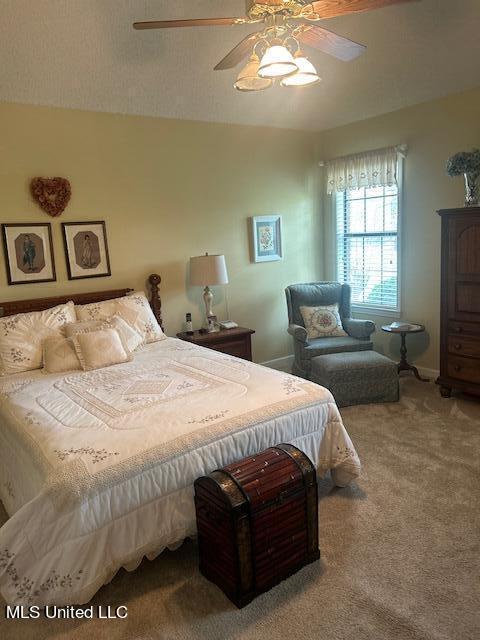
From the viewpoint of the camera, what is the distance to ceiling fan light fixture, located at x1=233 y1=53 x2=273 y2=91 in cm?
238

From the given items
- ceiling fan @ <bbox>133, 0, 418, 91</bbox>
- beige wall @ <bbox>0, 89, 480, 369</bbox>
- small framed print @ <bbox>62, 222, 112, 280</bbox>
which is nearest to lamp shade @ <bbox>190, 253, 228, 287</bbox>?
beige wall @ <bbox>0, 89, 480, 369</bbox>

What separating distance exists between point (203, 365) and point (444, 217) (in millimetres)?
2248

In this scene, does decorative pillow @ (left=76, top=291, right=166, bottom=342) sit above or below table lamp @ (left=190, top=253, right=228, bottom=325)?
below

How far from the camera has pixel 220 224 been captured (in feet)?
15.1

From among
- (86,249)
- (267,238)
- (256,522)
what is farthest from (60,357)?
(267,238)

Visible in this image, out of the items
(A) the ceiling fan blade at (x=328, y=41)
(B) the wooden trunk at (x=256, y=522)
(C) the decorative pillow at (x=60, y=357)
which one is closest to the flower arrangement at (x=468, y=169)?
(A) the ceiling fan blade at (x=328, y=41)

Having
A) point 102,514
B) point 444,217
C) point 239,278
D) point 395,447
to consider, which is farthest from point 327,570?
point 239,278

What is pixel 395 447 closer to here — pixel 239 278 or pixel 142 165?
pixel 239 278

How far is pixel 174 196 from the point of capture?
14.0 ft

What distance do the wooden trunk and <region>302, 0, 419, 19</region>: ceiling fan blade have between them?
6.36ft

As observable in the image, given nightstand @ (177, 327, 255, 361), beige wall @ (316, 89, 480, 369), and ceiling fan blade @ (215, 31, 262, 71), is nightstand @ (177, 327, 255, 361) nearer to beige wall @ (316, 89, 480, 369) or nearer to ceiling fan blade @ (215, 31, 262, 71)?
beige wall @ (316, 89, 480, 369)

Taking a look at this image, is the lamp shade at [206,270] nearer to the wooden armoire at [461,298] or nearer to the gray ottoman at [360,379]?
the gray ottoman at [360,379]

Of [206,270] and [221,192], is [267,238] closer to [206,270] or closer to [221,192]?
[221,192]

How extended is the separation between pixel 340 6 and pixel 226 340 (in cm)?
272
